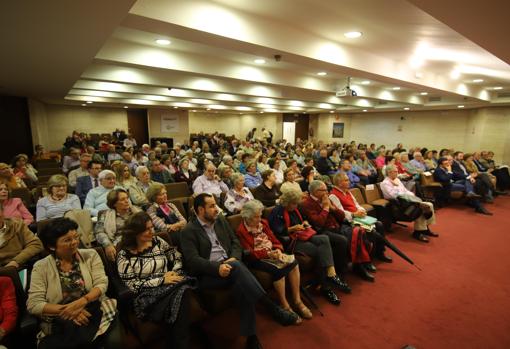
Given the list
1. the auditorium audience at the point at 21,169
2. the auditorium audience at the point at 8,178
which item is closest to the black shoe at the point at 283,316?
the auditorium audience at the point at 8,178

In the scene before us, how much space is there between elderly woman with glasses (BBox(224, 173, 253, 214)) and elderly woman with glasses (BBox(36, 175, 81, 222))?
76.8 inches

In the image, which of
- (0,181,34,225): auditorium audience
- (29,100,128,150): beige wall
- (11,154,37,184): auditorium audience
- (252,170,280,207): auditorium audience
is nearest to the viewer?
(0,181,34,225): auditorium audience

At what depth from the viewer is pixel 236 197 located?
404 centimetres

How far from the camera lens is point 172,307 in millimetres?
1926

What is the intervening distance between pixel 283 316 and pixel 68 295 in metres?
1.74

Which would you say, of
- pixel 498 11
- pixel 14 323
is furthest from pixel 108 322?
pixel 498 11

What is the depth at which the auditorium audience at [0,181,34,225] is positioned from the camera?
2.82 metres

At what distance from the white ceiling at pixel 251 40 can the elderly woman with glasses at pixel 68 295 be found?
5.60 ft

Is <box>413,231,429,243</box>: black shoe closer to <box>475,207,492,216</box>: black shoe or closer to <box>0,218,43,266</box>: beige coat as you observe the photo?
<box>475,207,492,216</box>: black shoe

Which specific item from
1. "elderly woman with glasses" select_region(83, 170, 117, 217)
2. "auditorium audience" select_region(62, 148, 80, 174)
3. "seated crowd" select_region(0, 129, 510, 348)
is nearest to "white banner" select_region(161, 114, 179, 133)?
"auditorium audience" select_region(62, 148, 80, 174)

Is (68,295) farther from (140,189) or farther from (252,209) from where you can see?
(140,189)

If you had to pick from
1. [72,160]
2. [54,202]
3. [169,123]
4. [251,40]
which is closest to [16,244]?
[54,202]

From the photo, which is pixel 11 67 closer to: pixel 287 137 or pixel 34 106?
pixel 34 106

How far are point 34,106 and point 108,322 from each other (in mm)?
11196
